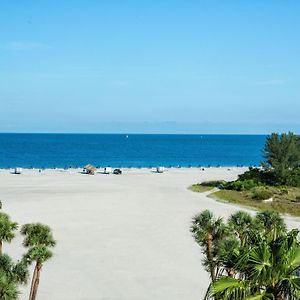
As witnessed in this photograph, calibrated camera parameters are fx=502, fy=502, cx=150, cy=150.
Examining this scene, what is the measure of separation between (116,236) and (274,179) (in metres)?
34.4

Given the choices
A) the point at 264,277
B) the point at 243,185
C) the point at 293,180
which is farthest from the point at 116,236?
the point at 293,180

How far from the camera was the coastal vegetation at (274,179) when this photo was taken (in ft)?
187

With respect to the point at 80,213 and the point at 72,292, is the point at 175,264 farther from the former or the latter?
the point at 80,213

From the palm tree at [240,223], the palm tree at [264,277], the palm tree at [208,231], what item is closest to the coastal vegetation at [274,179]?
the palm tree at [240,223]

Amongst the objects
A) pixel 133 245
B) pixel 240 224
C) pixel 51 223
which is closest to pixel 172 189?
pixel 51 223

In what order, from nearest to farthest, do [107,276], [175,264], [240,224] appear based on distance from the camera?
[240,224], [107,276], [175,264]

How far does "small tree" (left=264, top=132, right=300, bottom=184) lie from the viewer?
2495 inches

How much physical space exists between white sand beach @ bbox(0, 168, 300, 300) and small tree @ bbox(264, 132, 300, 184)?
436 inches

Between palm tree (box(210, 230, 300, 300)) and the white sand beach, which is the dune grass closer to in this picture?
the white sand beach

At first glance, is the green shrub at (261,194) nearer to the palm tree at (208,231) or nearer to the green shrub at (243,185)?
the green shrub at (243,185)

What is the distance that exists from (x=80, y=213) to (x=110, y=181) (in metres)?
27.4

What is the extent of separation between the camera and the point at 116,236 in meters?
35.3

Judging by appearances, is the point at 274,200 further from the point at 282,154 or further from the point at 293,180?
the point at 282,154

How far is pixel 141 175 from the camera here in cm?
8262
